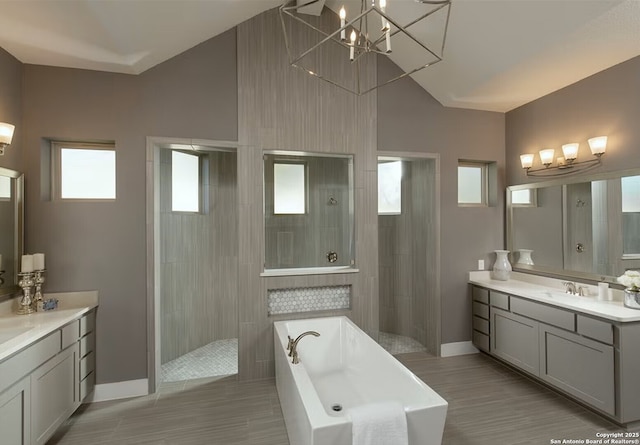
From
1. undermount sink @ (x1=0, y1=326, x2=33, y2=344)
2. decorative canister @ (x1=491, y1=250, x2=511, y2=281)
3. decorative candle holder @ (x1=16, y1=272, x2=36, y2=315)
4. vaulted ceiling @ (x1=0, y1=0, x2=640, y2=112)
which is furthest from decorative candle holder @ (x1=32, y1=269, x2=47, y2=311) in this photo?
decorative canister @ (x1=491, y1=250, x2=511, y2=281)

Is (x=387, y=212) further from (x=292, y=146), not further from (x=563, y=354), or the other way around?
(x=563, y=354)

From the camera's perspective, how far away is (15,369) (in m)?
1.82

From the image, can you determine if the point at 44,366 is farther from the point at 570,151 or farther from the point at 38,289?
the point at 570,151

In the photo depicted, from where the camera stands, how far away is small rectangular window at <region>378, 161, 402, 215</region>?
4340 mm

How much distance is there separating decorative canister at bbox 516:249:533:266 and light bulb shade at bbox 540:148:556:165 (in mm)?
1011

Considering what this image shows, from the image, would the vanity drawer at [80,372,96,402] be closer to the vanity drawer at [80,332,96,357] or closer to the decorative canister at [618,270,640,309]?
the vanity drawer at [80,332,96,357]

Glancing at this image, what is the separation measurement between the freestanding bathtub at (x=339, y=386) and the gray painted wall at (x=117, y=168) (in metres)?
1.45

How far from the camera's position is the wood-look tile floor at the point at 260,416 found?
2.30 meters

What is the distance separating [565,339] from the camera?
267 centimetres

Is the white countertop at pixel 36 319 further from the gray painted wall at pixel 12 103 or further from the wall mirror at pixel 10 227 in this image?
the gray painted wall at pixel 12 103

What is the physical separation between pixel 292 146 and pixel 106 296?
2245mm

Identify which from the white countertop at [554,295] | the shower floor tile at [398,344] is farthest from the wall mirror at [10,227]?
the white countertop at [554,295]

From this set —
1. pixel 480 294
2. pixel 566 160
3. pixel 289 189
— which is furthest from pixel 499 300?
pixel 289 189

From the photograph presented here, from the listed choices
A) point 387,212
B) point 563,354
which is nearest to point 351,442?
point 563,354
